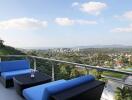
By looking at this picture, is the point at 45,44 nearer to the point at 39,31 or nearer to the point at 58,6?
the point at 39,31

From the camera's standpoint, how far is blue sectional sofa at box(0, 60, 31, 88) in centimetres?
485

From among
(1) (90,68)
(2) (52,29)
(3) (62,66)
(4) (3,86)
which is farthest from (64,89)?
(2) (52,29)

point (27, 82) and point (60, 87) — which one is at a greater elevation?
point (60, 87)

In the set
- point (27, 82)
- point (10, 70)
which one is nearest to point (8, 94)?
point (27, 82)

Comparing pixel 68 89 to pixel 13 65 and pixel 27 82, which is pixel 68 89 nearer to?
pixel 27 82

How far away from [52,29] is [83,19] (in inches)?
140

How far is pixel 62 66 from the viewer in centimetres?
481

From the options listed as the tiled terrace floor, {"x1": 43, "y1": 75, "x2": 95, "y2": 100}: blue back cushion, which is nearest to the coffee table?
the tiled terrace floor

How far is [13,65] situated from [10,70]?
0.20m

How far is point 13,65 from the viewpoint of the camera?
5578 mm

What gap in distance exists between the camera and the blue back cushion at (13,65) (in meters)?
5.35

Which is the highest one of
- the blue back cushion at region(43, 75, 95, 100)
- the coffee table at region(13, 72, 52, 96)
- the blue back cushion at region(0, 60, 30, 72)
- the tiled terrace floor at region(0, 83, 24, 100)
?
the blue back cushion at region(43, 75, 95, 100)

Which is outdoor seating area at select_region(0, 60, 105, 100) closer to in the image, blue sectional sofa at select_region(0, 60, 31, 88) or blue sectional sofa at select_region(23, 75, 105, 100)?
blue sectional sofa at select_region(23, 75, 105, 100)

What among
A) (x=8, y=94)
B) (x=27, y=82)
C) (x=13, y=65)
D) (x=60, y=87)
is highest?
(x=60, y=87)
